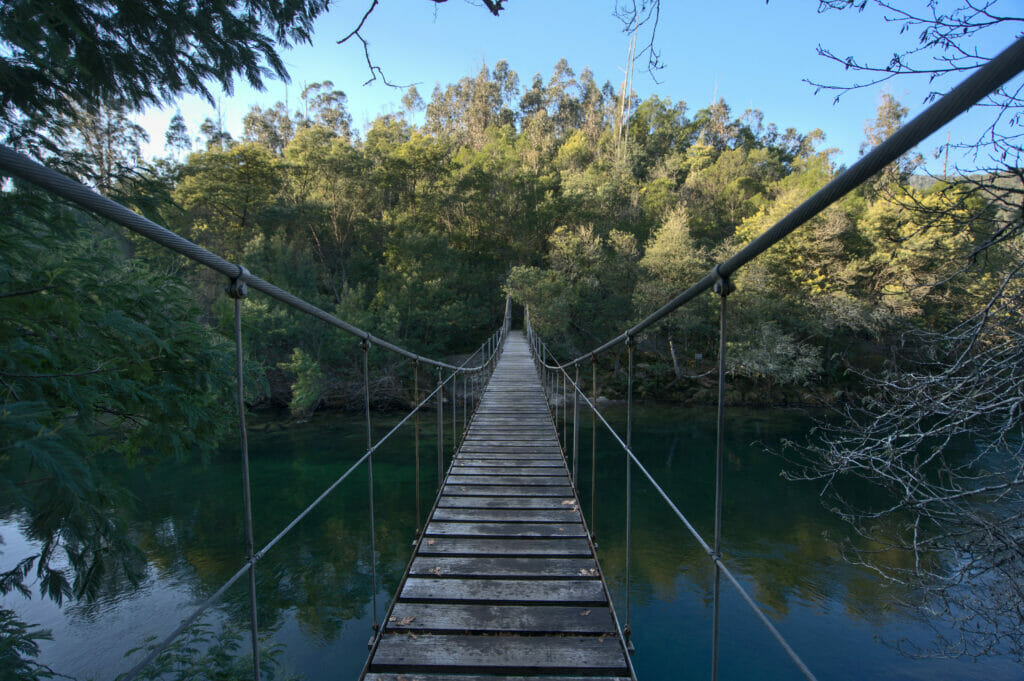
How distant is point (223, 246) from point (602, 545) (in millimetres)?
14674

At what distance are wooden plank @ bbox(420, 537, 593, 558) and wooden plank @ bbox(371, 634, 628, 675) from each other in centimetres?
57

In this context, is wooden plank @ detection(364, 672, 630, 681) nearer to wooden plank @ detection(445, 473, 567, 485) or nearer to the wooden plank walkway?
the wooden plank walkway

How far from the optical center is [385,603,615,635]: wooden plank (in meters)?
1.62

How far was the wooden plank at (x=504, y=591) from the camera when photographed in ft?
5.89

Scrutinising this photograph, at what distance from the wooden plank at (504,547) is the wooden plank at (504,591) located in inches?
8.9

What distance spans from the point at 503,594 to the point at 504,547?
0.40 m

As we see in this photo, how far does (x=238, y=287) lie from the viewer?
→ 36.5 inches

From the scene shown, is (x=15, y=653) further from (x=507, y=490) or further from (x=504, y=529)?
(x=507, y=490)

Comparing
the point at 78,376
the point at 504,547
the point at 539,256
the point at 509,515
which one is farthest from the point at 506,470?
the point at 539,256

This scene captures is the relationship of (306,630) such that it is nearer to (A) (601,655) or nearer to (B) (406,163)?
(A) (601,655)

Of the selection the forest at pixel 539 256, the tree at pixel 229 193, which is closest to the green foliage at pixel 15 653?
the forest at pixel 539 256

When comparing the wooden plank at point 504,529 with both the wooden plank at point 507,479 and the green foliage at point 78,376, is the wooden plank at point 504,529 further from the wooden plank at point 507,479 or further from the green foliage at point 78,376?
the green foliage at point 78,376

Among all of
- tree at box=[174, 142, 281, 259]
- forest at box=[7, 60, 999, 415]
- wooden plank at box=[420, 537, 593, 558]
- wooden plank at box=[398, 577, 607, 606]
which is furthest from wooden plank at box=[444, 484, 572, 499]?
tree at box=[174, 142, 281, 259]

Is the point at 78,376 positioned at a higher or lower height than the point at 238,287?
lower
